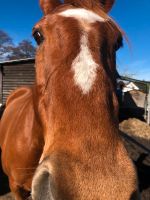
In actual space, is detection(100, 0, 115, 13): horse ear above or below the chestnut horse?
above

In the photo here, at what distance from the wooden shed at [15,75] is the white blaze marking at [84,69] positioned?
53.3ft

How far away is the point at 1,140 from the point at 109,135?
9.46 feet

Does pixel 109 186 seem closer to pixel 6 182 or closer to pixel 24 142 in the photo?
pixel 24 142

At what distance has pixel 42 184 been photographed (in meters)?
1.58

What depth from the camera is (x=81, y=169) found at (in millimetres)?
1511

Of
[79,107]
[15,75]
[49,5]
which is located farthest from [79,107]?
[15,75]

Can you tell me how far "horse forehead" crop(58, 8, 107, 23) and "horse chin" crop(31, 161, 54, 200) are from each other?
3.70 ft

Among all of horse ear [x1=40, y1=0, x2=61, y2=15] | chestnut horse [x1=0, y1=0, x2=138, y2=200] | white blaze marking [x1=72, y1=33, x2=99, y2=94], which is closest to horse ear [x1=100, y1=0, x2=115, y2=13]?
chestnut horse [x1=0, y1=0, x2=138, y2=200]

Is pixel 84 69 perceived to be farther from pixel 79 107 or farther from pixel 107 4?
pixel 107 4

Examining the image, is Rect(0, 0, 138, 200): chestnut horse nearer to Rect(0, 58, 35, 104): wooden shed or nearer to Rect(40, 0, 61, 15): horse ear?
Rect(40, 0, 61, 15): horse ear

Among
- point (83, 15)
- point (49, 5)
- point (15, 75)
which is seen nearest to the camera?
point (83, 15)

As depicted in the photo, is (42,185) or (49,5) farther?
(49,5)

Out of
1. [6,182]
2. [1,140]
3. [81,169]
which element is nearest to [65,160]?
[81,169]

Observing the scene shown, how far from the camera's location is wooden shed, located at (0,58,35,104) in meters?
18.0
